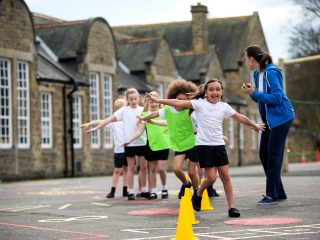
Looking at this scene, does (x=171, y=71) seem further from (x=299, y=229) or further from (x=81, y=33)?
(x=299, y=229)

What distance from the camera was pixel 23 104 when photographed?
36.8 metres

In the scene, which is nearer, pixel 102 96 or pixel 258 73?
pixel 258 73

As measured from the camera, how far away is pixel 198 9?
203 ft

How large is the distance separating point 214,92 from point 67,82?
2750cm

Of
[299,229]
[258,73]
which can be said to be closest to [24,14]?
[258,73]

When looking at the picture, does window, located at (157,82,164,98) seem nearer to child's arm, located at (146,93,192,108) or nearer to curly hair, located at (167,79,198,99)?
curly hair, located at (167,79,198,99)

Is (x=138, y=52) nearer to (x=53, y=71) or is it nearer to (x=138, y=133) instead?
(x=53, y=71)

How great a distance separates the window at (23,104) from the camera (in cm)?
3647

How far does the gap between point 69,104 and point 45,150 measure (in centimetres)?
268

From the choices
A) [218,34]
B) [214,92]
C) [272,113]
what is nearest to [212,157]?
[214,92]

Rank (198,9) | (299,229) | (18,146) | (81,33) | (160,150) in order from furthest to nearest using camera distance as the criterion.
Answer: (198,9) → (81,33) → (18,146) → (160,150) → (299,229)

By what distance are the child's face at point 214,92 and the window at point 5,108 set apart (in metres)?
23.7

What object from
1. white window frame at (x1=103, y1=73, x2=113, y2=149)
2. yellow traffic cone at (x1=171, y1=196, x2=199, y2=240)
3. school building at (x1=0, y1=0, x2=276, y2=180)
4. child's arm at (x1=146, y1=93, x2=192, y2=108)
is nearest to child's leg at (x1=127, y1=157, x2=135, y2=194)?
child's arm at (x1=146, y1=93, x2=192, y2=108)

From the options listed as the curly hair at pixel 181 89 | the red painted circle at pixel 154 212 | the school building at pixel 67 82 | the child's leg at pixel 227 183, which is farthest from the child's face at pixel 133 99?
the school building at pixel 67 82
